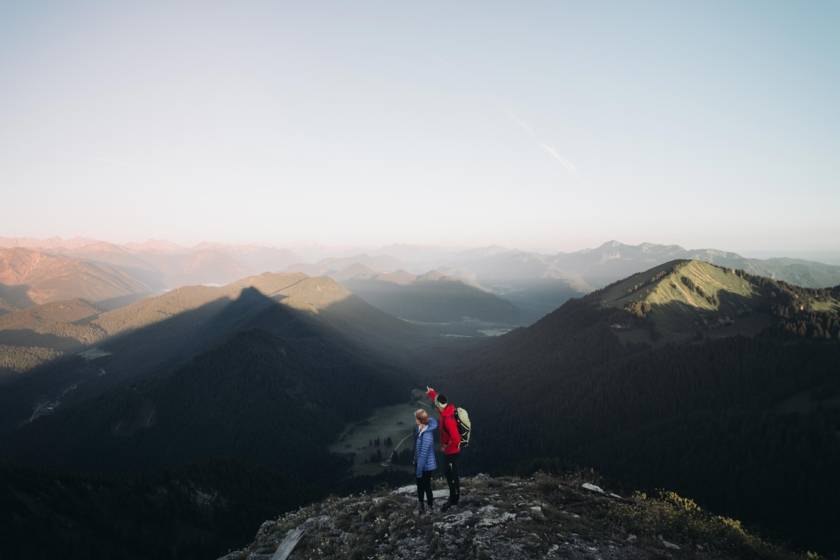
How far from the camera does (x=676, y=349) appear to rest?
197 meters

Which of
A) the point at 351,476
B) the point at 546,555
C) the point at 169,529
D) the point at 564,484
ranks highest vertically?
the point at 546,555

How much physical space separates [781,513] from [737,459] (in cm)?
1981

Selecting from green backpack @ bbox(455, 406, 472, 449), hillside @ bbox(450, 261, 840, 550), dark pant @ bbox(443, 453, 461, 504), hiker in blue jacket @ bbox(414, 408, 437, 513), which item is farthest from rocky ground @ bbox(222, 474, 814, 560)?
hillside @ bbox(450, 261, 840, 550)

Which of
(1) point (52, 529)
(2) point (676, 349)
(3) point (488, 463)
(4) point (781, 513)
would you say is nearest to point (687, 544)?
(4) point (781, 513)

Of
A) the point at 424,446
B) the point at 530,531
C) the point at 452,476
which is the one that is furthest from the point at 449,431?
the point at 530,531

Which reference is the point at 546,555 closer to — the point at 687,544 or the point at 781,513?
the point at 687,544

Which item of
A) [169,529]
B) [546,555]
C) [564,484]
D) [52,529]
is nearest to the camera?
[546,555]

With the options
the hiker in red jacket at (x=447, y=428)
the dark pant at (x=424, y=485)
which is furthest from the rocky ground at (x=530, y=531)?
the hiker in red jacket at (x=447, y=428)

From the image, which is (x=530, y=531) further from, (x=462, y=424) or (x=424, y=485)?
(x=462, y=424)

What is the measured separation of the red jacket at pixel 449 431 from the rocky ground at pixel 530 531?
5.06 meters

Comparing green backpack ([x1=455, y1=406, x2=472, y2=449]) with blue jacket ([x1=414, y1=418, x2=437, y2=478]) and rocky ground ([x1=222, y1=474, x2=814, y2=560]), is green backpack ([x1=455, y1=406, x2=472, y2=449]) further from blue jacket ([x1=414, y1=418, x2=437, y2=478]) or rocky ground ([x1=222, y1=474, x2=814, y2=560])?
rocky ground ([x1=222, y1=474, x2=814, y2=560])

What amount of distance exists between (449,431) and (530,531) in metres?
7.49

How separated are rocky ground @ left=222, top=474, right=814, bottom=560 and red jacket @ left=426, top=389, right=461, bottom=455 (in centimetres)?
506

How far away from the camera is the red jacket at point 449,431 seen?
80.0 ft
